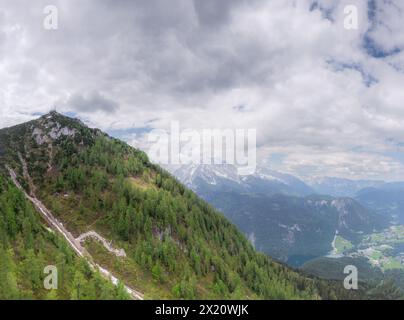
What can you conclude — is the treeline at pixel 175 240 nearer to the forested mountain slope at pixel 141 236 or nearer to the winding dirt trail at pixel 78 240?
the forested mountain slope at pixel 141 236

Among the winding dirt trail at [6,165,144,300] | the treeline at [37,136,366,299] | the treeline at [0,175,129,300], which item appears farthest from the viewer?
the treeline at [37,136,366,299]

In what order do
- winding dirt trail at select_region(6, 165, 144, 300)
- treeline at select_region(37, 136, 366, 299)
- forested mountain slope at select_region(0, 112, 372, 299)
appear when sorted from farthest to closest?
1. treeline at select_region(37, 136, 366, 299)
2. winding dirt trail at select_region(6, 165, 144, 300)
3. forested mountain slope at select_region(0, 112, 372, 299)

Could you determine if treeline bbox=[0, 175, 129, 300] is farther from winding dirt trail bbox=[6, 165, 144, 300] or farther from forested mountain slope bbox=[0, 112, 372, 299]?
winding dirt trail bbox=[6, 165, 144, 300]

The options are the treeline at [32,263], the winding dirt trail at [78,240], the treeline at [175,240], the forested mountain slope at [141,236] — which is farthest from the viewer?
the treeline at [175,240]

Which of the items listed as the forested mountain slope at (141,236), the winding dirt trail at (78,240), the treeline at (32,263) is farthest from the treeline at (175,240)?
the treeline at (32,263)

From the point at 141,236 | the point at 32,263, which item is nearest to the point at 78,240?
the point at 141,236

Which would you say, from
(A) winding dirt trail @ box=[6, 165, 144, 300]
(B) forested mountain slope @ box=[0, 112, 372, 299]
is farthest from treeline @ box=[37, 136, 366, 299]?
(A) winding dirt trail @ box=[6, 165, 144, 300]

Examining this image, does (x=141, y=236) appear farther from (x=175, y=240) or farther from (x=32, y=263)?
(x=32, y=263)
